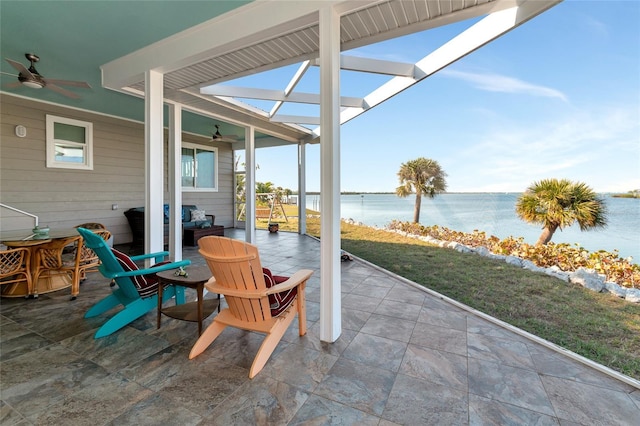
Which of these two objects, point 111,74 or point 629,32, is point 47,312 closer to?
point 111,74

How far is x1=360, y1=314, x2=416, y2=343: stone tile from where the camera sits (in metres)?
2.44

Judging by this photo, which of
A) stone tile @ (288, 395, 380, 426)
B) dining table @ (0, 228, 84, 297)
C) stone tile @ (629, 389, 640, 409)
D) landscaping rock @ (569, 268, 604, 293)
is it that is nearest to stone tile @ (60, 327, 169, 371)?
stone tile @ (288, 395, 380, 426)

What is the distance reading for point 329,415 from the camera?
60.4 inches

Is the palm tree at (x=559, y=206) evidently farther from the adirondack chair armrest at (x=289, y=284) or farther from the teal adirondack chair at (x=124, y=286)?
the teal adirondack chair at (x=124, y=286)

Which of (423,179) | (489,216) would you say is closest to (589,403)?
(489,216)

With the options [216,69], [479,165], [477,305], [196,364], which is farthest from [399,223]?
[196,364]

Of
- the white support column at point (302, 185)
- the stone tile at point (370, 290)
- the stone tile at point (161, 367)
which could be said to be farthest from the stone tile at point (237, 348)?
the white support column at point (302, 185)

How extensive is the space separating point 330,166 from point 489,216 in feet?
19.3

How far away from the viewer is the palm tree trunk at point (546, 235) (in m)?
4.91

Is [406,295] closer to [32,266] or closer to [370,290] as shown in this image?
[370,290]

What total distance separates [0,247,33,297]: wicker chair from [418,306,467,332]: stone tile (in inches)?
180

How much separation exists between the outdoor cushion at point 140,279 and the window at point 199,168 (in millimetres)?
5742

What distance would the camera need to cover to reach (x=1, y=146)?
4734 mm

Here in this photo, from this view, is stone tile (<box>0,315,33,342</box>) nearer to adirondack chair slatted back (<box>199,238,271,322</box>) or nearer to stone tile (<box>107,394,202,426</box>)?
stone tile (<box>107,394,202,426</box>)
